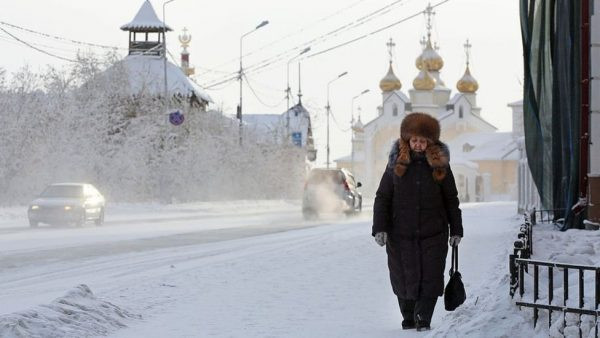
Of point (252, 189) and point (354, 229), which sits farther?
point (252, 189)

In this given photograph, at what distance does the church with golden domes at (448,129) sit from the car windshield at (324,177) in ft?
253

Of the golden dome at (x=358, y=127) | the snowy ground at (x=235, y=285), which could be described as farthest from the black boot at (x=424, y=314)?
the golden dome at (x=358, y=127)

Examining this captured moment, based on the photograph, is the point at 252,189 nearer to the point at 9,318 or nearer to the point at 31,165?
Answer: the point at 31,165

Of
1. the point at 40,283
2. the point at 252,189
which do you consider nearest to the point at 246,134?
the point at 252,189

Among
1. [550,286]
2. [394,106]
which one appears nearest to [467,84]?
[394,106]

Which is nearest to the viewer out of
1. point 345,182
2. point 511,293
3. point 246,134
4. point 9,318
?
point 511,293

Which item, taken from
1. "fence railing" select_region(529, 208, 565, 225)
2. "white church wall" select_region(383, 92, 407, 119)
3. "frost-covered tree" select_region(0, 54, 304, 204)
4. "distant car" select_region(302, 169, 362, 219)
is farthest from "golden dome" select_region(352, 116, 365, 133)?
"fence railing" select_region(529, 208, 565, 225)

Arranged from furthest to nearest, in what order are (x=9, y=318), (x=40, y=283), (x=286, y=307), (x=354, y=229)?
(x=354, y=229), (x=40, y=283), (x=286, y=307), (x=9, y=318)

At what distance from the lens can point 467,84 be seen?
470 feet

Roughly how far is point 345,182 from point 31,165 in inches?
673

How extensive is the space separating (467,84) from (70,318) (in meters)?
135

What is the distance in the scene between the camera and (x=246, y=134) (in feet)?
290

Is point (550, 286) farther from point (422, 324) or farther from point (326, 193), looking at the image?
point (326, 193)

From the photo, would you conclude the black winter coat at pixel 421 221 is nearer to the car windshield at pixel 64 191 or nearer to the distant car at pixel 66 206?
the distant car at pixel 66 206
